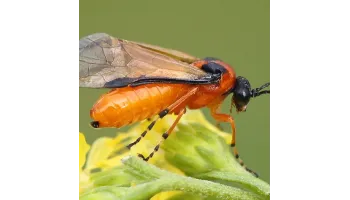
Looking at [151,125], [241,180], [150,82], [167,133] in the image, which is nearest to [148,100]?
[150,82]

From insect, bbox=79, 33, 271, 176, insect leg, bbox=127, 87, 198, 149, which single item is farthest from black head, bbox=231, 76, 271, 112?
insect leg, bbox=127, 87, 198, 149

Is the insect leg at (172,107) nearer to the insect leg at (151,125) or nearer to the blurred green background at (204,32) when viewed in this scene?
the insect leg at (151,125)

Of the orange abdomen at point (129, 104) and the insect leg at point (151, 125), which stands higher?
the orange abdomen at point (129, 104)

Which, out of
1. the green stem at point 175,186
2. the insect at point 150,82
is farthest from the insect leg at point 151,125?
the green stem at point 175,186

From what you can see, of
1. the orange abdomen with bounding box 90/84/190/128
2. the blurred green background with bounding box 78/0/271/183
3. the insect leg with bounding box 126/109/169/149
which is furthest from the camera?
the insect leg with bounding box 126/109/169/149

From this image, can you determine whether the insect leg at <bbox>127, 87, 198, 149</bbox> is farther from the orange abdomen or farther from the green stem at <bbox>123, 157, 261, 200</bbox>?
the green stem at <bbox>123, 157, 261, 200</bbox>

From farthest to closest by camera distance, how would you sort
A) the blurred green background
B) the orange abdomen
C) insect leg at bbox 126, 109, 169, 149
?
insect leg at bbox 126, 109, 169, 149, the orange abdomen, the blurred green background
